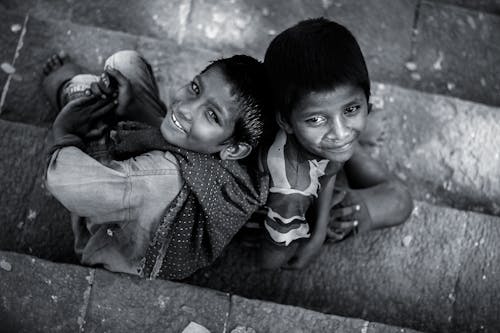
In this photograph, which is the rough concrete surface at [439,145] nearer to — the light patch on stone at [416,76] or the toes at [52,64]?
the light patch on stone at [416,76]

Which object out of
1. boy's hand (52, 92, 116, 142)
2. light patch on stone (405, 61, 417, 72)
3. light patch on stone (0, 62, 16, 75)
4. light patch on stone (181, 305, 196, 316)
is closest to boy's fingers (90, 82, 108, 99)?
boy's hand (52, 92, 116, 142)

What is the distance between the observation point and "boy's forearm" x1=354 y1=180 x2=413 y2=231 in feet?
7.37

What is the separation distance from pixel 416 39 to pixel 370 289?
1.59m

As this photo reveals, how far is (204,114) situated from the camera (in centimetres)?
167

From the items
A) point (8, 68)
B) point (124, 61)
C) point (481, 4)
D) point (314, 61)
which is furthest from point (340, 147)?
point (481, 4)

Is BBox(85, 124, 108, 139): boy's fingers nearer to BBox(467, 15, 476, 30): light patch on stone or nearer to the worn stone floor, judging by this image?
the worn stone floor

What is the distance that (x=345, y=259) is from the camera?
2.29 m

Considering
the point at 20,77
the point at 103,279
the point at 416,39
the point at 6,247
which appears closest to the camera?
the point at 103,279

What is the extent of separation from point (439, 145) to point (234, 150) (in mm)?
1372

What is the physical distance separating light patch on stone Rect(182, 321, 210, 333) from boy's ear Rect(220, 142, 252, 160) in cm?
64

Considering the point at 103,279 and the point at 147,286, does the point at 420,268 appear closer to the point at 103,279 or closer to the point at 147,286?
the point at 147,286

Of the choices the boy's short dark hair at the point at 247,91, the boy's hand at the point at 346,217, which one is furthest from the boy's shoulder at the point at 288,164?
the boy's hand at the point at 346,217

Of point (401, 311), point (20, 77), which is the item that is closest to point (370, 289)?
point (401, 311)

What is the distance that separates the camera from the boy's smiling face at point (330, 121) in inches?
63.5
